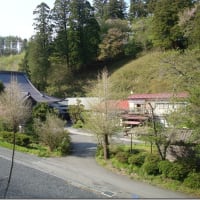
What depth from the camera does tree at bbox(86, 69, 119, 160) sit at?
56.5ft

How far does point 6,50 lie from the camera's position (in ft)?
243

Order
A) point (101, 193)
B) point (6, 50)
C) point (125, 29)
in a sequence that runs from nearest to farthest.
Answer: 1. point (101, 193)
2. point (125, 29)
3. point (6, 50)

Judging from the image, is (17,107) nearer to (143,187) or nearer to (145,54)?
(143,187)

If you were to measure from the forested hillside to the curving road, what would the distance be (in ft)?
65.1

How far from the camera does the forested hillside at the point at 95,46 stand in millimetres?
37125

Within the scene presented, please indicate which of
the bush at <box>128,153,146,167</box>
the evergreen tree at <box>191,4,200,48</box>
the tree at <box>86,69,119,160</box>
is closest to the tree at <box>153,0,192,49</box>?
the evergreen tree at <box>191,4,200,48</box>

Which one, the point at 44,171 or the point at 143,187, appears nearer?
the point at 143,187

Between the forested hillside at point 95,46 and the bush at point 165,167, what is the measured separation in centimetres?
2060

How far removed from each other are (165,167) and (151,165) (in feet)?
2.49

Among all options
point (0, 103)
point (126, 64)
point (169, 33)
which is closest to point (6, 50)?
point (126, 64)

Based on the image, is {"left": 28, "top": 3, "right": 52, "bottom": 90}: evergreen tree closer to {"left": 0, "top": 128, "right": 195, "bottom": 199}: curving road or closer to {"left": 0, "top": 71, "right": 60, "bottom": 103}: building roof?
{"left": 0, "top": 71, "right": 60, "bottom": 103}: building roof

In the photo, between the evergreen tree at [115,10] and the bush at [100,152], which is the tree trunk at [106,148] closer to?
the bush at [100,152]

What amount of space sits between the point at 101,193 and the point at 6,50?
6834cm

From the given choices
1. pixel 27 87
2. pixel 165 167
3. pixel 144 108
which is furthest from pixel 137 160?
pixel 27 87
